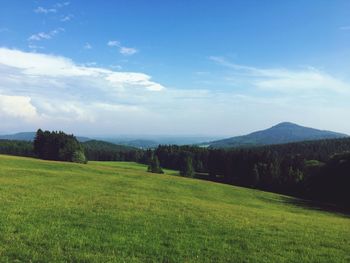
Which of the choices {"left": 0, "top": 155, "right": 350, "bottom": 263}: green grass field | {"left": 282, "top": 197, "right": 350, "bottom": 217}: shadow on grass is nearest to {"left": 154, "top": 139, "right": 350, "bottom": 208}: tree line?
{"left": 282, "top": 197, "right": 350, "bottom": 217}: shadow on grass

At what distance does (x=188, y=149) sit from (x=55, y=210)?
16180 cm

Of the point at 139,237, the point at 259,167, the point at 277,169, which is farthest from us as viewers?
the point at 259,167

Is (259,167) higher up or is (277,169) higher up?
(259,167)

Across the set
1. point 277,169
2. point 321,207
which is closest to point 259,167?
point 277,169

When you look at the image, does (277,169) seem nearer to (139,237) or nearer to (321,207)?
(321,207)

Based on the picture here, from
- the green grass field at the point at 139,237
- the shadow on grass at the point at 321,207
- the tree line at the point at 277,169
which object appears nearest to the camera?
the green grass field at the point at 139,237

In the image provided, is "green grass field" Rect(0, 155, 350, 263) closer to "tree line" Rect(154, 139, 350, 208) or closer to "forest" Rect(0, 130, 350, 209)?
"tree line" Rect(154, 139, 350, 208)

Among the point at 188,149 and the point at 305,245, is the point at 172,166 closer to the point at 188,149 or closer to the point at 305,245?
the point at 188,149

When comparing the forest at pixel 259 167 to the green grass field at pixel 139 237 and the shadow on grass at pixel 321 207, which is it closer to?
the shadow on grass at pixel 321 207

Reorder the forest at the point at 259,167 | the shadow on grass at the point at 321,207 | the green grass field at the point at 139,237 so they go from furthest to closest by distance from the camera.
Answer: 1. the forest at the point at 259,167
2. the shadow on grass at the point at 321,207
3. the green grass field at the point at 139,237

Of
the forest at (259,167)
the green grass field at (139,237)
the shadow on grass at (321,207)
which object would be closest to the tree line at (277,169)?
the forest at (259,167)

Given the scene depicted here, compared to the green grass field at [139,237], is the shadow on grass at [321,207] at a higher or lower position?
lower

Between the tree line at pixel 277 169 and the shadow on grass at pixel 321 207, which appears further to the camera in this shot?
the tree line at pixel 277 169

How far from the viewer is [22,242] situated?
12.2 metres
